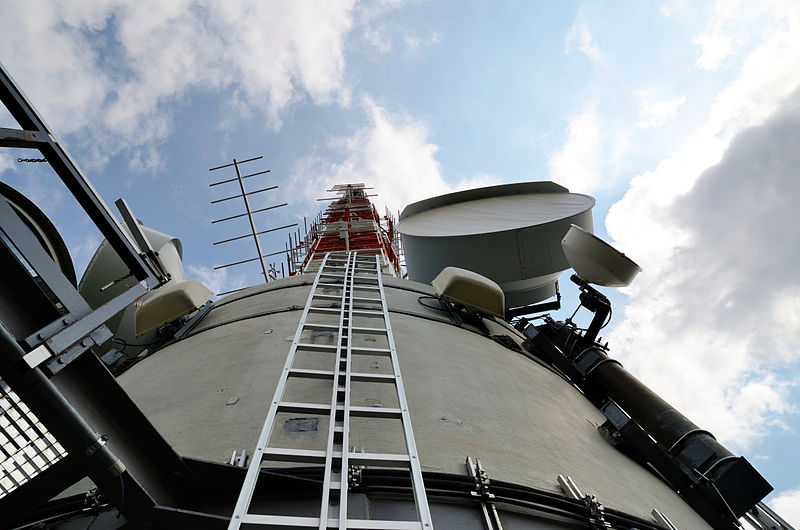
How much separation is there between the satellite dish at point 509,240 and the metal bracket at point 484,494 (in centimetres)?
692

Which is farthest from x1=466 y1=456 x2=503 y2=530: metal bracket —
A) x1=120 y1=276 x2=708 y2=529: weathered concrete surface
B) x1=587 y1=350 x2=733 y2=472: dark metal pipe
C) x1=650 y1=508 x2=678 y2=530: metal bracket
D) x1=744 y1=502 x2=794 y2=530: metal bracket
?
x1=744 y1=502 x2=794 y2=530: metal bracket

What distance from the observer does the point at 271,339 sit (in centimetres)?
597

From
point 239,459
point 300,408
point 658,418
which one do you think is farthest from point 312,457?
point 658,418

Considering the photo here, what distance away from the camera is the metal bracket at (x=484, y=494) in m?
3.17

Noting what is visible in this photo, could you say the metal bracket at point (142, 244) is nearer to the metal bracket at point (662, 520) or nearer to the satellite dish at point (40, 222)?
the satellite dish at point (40, 222)

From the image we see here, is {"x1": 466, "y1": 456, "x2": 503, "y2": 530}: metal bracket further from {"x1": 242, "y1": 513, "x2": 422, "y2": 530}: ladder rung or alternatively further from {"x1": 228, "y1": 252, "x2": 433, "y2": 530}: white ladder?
{"x1": 242, "y1": 513, "x2": 422, "y2": 530}: ladder rung

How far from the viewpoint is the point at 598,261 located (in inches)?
294

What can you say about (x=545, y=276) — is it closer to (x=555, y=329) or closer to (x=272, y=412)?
(x=555, y=329)

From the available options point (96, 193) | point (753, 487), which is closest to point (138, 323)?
point (96, 193)

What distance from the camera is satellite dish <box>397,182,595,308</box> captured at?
10070 mm

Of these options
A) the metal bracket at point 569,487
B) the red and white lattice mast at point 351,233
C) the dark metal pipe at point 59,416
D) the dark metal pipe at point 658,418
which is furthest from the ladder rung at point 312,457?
the red and white lattice mast at point 351,233

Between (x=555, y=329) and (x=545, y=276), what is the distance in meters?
1.78

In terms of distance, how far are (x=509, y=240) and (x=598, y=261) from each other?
2782mm

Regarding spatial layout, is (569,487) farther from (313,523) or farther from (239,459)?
(239,459)
